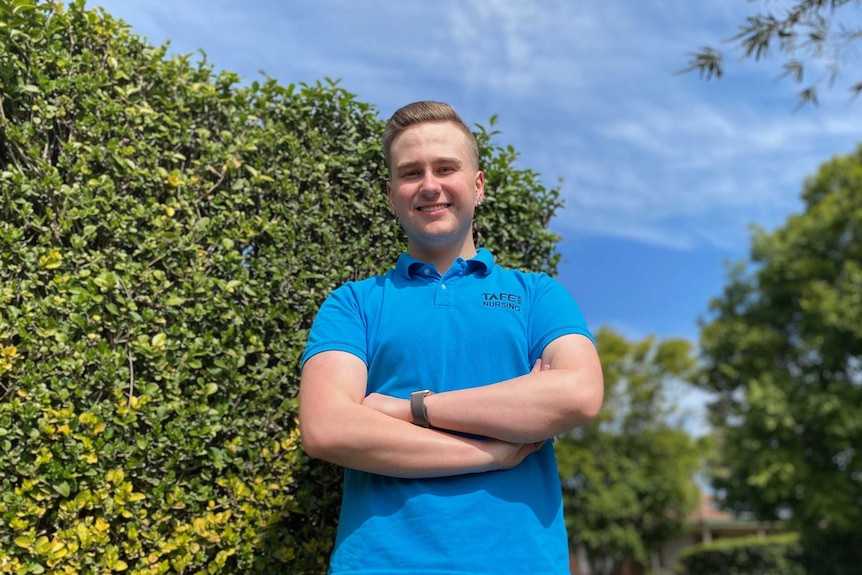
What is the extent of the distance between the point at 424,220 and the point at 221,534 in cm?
194

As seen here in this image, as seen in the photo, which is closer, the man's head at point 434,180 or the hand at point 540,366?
the hand at point 540,366

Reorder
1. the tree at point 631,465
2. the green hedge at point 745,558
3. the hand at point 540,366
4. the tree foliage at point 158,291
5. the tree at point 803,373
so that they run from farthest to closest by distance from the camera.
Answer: the tree at point 631,465
the green hedge at point 745,558
the tree at point 803,373
the tree foliage at point 158,291
the hand at point 540,366

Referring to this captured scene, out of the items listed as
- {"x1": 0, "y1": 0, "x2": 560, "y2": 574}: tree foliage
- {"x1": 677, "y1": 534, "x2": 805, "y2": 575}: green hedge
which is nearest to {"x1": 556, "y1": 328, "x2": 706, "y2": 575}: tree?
{"x1": 677, "y1": 534, "x2": 805, "y2": 575}: green hedge

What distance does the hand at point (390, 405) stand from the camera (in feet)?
7.42

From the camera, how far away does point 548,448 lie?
245cm

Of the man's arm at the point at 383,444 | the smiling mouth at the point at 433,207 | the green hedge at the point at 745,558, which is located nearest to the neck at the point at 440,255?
the smiling mouth at the point at 433,207

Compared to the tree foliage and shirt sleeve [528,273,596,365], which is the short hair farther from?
the tree foliage

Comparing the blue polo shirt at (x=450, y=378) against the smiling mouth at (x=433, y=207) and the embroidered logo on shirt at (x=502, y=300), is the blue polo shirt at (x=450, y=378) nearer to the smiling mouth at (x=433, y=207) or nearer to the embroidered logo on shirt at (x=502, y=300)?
the embroidered logo on shirt at (x=502, y=300)

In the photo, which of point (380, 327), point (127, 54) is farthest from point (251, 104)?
point (380, 327)

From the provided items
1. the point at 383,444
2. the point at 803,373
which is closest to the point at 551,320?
the point at 383,444

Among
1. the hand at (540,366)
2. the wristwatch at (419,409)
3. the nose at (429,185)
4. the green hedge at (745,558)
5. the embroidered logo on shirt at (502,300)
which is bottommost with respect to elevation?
the wristwatch at (419,409)

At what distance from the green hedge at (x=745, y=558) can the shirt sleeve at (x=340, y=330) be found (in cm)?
2526

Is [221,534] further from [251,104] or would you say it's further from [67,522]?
[251,104]

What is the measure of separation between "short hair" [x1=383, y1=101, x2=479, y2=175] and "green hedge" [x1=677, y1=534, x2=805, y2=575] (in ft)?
82.7
